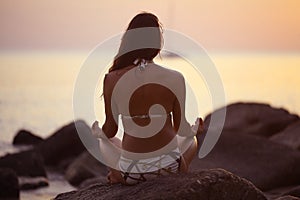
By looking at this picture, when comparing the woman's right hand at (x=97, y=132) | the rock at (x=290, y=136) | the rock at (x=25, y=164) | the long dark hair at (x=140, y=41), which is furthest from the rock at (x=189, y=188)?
the rock at (x=25, y=164)

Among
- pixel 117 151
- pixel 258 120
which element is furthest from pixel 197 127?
pixel 258 120

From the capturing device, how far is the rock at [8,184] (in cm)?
1133

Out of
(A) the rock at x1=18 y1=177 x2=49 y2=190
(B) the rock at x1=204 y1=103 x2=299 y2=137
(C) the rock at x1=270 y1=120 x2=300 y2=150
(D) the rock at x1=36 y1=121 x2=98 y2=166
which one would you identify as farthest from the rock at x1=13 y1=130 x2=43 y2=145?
(C) the rock at x1=270 y1=120 x2=300 y2=150

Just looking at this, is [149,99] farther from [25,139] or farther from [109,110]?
[25,139]

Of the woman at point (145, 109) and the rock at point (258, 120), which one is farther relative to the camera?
the rock at point (258, 120)

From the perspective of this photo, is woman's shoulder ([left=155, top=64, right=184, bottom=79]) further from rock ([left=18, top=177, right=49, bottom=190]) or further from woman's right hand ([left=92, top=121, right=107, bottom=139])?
rock ([left=18, top=177, right=49, bottom=190])

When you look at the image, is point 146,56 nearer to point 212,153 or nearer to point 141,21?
point 141,21

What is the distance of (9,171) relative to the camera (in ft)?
37.6

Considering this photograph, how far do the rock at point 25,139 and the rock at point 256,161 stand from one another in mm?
8236

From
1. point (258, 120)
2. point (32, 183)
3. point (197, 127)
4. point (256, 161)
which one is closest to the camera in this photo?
point (197, 127)

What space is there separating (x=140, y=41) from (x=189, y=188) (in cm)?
100

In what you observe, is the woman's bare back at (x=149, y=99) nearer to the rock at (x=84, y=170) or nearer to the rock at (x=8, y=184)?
the rock at (x=8, y=184)

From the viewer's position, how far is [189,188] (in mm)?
5523

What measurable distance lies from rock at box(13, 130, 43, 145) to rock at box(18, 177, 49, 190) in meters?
5.90
